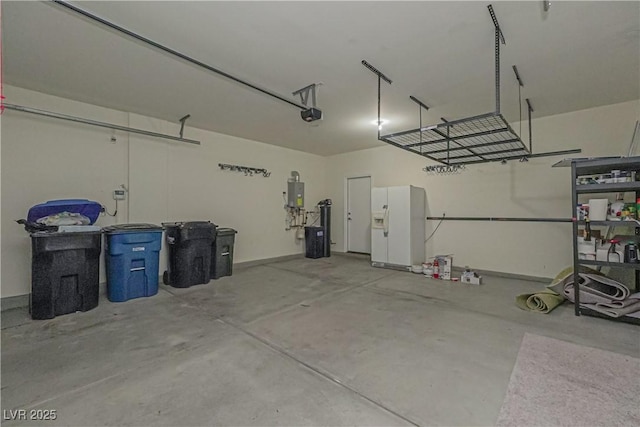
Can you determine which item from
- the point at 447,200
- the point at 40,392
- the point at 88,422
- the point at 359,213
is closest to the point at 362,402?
the point at 88,422

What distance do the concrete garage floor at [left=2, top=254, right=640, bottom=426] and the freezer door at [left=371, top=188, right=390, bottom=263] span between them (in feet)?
6.01

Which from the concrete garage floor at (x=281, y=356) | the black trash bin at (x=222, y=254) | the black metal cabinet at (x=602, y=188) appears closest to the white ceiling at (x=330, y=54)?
the black metal cabinet at (x=602, y=188)

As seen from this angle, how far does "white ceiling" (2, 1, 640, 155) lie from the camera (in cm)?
212

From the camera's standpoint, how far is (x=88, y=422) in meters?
1.57

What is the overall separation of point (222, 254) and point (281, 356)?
2923 millimetres

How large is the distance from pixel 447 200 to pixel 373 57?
12.0ft

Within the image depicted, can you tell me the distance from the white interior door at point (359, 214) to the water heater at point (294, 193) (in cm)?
132

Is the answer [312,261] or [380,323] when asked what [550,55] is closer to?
[380,323]

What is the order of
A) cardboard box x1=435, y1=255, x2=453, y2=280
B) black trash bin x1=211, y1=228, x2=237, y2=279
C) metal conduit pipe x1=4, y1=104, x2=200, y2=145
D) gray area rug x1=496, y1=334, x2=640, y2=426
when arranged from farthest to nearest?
cardboard box x1=435, y1=255, x2=453, y2=280 → black trash bin x1=211, y1=228, x2=237, y2=279 → metal conduit pipe x1=4, y1=104, x2=200, y2=145 → gray area rug x1=496, y1=334, x2=640, y2=426

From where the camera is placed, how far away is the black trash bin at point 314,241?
263 inches

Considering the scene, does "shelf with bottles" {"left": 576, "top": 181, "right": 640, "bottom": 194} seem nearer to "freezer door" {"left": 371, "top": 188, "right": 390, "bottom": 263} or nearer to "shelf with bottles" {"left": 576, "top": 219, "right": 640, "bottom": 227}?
"shelf with bottles" {"left": 576, "top": 219, "right": 640, "bottom": 227}

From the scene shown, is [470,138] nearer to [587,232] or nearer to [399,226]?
[587,232]

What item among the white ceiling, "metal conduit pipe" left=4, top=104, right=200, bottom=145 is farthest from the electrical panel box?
the white ceiling

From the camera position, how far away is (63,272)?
3066mm
